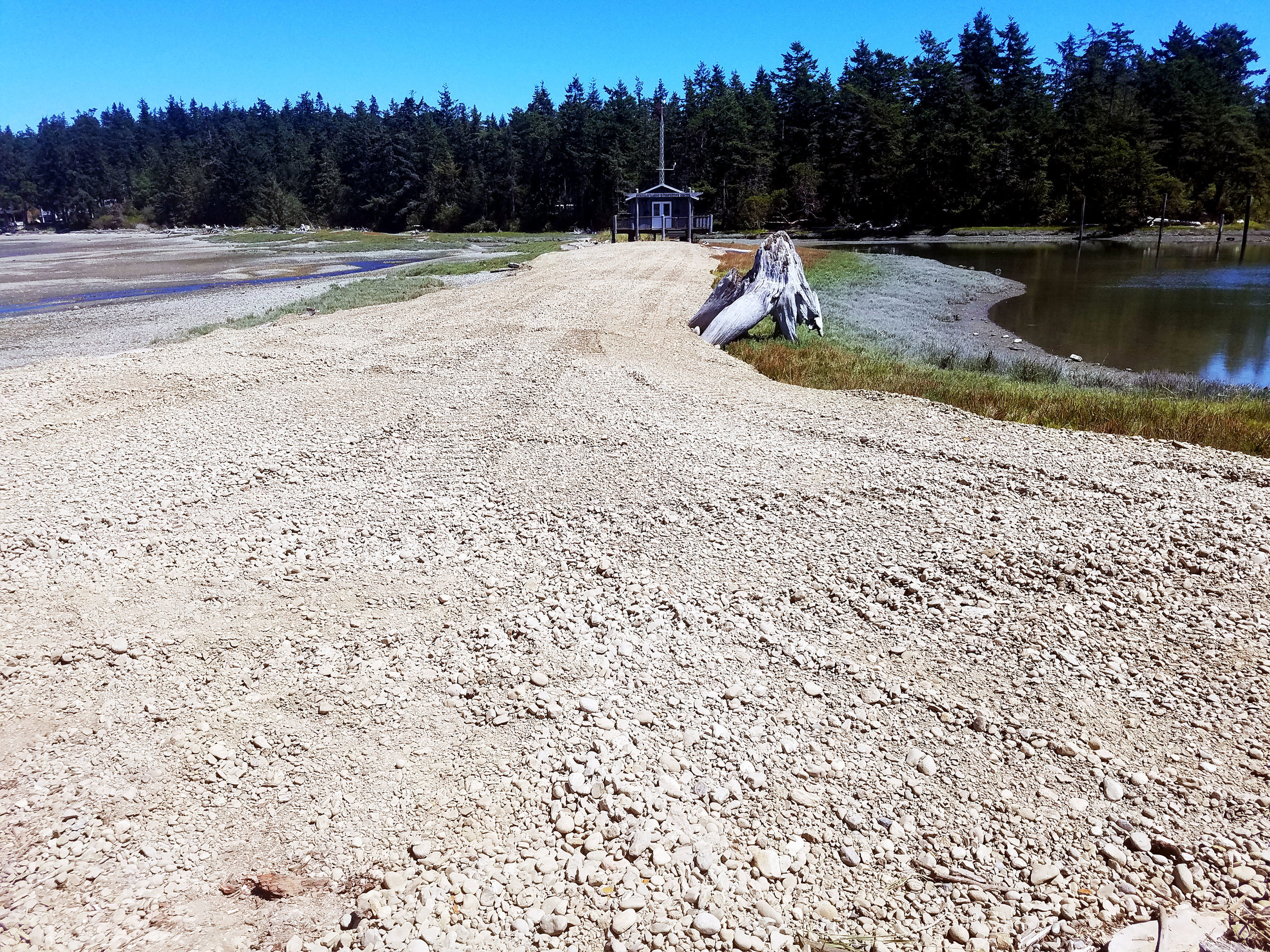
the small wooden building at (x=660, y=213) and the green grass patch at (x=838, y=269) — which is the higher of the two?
the small wooden building at (x=660, y=213)

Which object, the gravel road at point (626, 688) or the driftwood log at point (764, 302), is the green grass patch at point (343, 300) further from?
the gravel road at point (626, 688)

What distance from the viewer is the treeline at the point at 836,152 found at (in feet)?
267

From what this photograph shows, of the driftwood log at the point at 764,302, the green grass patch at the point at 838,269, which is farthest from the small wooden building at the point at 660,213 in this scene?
the driftwood log at the point at 764,302

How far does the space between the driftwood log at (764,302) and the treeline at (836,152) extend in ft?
235

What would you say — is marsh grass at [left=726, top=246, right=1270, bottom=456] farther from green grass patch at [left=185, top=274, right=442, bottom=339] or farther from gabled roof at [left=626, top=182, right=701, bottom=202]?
gabled roof at [left=626, top=182, right=701, bottom=202]

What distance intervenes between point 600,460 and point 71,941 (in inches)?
255

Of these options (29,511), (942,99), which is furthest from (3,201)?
(29,511)

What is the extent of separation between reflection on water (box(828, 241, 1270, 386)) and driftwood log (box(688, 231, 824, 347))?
841cm

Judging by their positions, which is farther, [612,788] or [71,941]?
[612,788]

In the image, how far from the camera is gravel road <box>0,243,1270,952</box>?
4027mm

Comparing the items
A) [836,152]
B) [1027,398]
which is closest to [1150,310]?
[1027,398]

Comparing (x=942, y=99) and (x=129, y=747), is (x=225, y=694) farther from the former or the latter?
(x=942, y=99)

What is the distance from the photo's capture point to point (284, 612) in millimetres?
6461

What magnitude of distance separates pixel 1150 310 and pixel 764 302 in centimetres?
1975
